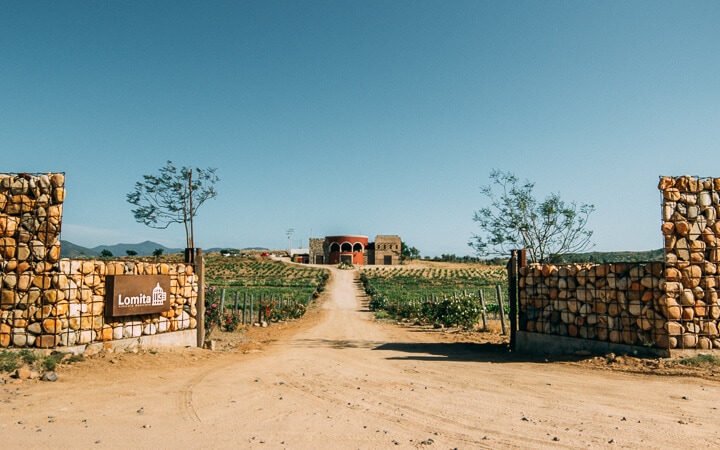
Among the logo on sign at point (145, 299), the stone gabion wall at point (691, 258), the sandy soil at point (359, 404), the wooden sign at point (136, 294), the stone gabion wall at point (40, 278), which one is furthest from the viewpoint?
the logo on sign at point (145, 299)

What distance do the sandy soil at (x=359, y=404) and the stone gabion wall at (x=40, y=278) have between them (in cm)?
100

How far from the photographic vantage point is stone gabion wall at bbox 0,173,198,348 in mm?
9633

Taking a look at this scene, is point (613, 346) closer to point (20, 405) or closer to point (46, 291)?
point (20, 405)

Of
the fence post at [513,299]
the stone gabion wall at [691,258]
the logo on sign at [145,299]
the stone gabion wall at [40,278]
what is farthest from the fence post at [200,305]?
the stone gabion wall at [691,258]

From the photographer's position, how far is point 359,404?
7289 mm

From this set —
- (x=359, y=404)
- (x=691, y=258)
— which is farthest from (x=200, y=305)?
(x=691, y=258)

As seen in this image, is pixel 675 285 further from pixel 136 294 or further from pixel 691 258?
pixel 136 294

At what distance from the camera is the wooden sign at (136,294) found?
1082 cm

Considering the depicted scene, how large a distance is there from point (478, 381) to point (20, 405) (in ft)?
23.8

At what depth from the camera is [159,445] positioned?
5.42 metres

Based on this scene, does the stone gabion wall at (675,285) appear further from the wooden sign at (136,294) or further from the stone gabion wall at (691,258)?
the wooden sign at (136,294)

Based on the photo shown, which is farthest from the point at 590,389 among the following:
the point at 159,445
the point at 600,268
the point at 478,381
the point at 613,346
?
the point at 159,445

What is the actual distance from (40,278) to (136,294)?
2095 millimetres

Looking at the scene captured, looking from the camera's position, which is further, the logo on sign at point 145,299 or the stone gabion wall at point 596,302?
the logo on sign at point 145,299
